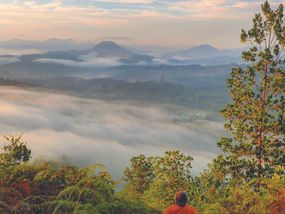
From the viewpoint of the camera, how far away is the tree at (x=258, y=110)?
48.6 meters

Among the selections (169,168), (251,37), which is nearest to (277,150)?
(251,37)

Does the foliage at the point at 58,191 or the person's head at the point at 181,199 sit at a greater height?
the foliage at the point at 58,191

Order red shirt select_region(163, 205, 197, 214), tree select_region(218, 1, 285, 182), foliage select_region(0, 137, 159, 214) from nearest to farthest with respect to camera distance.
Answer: foliage select_region(0, 137, 159, 214)
red shirt select_region(163, 205, 197, 214)
tree select_region(218, 1, 285, 182)

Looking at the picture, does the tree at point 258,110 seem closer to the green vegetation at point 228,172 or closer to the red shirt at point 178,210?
the green vegetation at point 228,172

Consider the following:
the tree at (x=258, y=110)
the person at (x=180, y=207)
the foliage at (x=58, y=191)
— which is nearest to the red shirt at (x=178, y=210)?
the person at (x=180, y=207)

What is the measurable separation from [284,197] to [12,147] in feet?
249

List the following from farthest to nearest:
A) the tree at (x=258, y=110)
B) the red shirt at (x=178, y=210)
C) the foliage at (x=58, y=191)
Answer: the tree at (x=258, y=110) → the red shirt at (x=178, y=210) → the foliage at (x=58, y=191)

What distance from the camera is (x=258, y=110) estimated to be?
4919 cm

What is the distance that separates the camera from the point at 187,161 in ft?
205

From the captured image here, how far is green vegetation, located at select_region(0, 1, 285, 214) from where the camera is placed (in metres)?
10.5

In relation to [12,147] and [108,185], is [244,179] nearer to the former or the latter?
[108,185]

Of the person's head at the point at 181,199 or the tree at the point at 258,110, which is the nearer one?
the person's head at the point at 181,199

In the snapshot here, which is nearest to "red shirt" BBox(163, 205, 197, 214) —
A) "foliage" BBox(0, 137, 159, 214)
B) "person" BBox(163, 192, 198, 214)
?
"person" BBox(163, 192, 198, 214)

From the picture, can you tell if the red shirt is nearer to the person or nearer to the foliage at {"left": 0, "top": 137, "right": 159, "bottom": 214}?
the person
